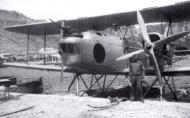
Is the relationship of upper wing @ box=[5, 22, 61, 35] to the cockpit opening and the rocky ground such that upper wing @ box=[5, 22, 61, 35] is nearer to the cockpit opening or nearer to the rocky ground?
the cockpit opening

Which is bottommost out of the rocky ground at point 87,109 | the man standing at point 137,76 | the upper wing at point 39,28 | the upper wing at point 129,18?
the rocky ground at point 87,109

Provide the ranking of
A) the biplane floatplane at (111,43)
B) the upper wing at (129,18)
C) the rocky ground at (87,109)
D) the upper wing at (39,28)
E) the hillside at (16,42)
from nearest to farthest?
the rocky ground at (87,109)
the biplane floatplane at (111,43)
the upper wing at (129,18)
the upper wing at (39,28)
the hillside at (16,42)

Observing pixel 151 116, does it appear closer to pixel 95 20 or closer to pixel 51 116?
pixel 51 116

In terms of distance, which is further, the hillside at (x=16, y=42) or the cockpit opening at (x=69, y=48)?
the hillside at (x=16, y=42)

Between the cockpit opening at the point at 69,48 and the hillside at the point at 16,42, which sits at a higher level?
the hillside at the point at 16,42

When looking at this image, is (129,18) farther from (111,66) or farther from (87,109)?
(87,109)

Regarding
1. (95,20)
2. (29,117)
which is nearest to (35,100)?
(29,117)

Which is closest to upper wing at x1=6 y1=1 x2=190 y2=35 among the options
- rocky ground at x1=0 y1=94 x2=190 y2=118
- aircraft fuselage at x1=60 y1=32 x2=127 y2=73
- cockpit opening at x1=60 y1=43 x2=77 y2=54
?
aircraft fuselage at x1=60 y1=32 x2=127 y2=73

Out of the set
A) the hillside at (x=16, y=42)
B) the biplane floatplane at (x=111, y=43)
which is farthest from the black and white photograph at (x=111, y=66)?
the hillside at (x=16, y=42)

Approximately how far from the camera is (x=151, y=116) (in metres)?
5.99

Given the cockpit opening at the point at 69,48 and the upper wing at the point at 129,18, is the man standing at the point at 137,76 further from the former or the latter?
the upper wing at the point at 129,18

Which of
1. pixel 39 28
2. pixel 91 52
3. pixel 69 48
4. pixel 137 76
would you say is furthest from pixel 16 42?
pixel 137 76

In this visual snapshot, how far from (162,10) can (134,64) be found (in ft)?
11.5

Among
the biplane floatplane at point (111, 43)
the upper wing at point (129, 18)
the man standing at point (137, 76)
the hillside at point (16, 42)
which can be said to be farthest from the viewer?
the hillside at point (16, 42)
